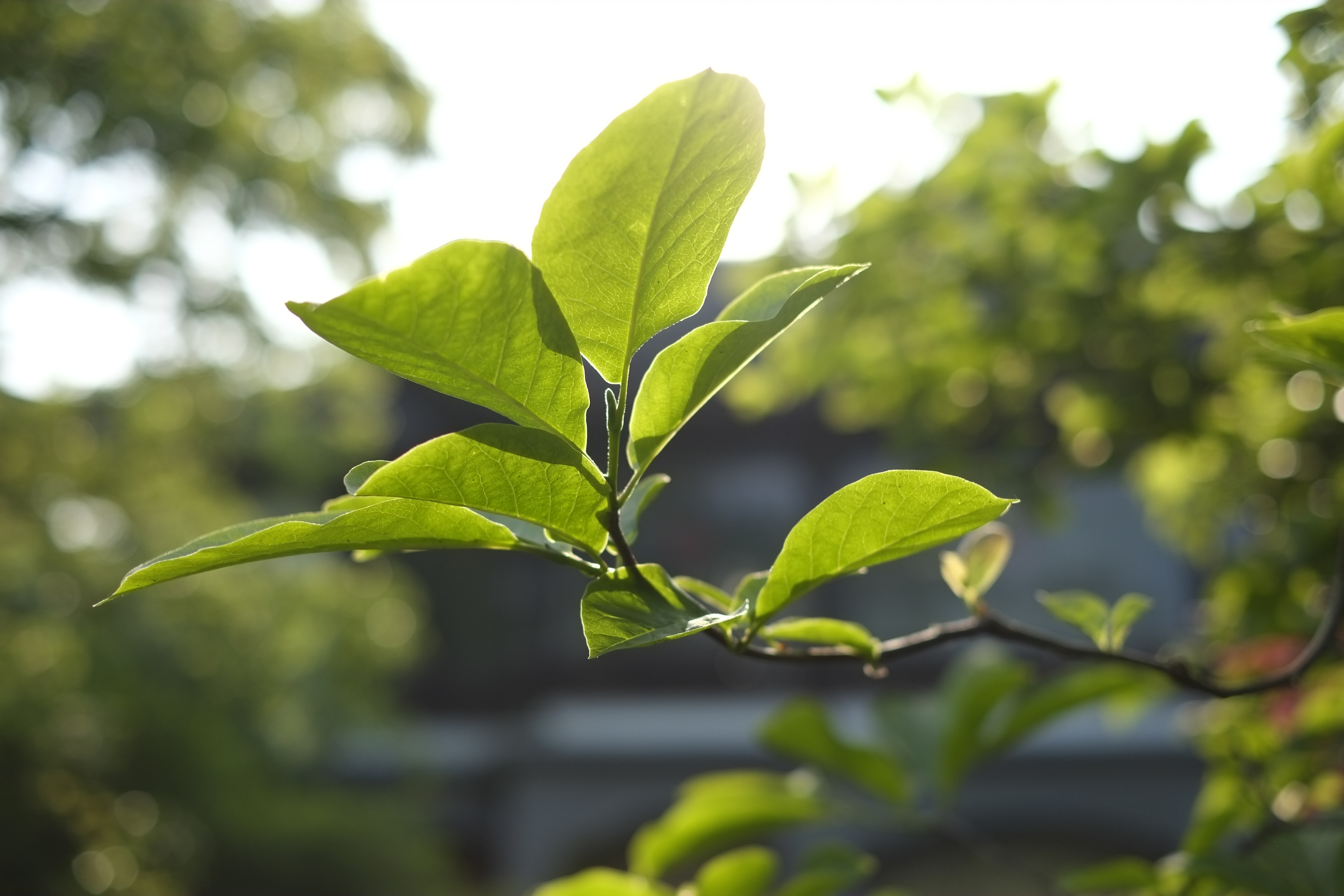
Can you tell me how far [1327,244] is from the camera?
84cm

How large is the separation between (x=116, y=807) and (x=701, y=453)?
3.62m

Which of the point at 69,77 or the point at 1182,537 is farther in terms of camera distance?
the point at 69,77

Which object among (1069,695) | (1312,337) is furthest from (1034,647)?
(1069,695)

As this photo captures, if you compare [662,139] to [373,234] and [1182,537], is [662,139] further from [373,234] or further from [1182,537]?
[373,234]

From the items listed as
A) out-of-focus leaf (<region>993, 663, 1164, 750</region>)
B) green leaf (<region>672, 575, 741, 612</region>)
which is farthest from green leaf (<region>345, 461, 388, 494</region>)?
out-of-focus leaf (<region>993, 663, 1164, 750</region>)

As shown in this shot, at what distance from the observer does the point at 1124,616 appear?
48cm

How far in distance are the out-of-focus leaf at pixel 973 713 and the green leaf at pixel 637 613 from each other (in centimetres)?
56

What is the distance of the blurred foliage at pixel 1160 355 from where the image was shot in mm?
877

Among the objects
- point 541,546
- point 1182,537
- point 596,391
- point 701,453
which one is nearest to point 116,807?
point 596,391

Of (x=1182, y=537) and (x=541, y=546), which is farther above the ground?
(x=541, y=546)

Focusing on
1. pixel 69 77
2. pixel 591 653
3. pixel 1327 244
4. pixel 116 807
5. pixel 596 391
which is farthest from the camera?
pixel 596 391

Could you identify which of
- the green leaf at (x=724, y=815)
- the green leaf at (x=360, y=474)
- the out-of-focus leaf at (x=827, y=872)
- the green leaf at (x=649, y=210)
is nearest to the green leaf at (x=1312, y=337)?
the green leaf at (x=649, y=210)

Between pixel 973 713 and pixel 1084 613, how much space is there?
1.44 ft

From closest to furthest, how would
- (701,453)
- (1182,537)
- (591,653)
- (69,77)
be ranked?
(591,653) < (1182,537) < (69,77) < (701,453)
